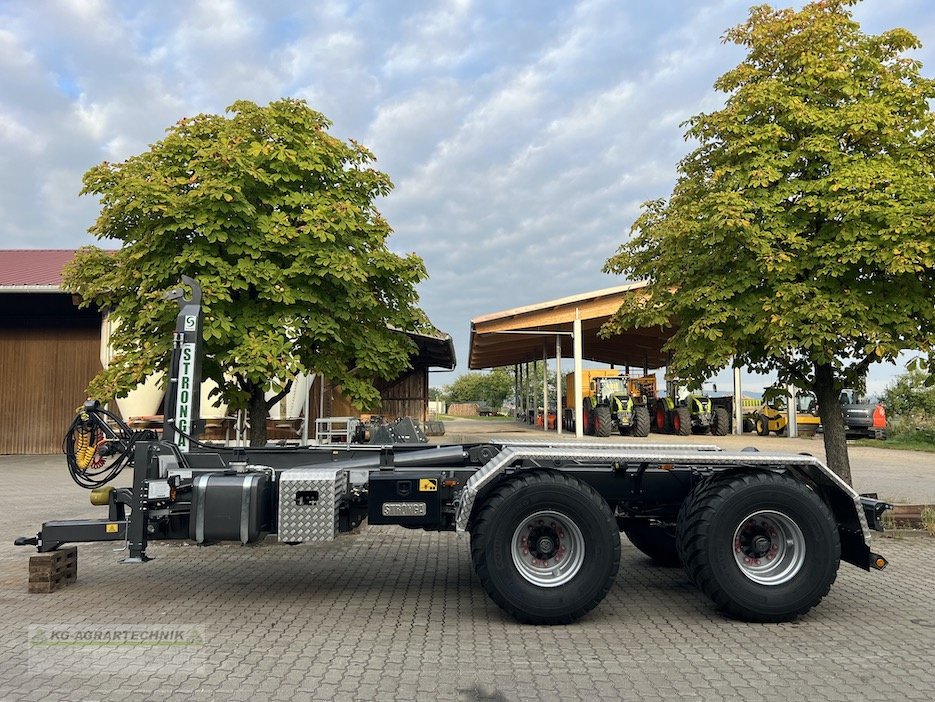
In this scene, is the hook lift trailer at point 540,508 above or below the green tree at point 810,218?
below

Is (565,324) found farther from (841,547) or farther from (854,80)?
(841,547)

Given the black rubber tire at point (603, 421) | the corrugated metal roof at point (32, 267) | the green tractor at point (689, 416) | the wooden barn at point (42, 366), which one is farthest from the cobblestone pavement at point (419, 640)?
the green tractor at point (689, 416)

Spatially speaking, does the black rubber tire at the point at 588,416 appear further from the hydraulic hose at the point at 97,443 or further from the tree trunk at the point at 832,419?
the hydraulic hose at the point at 97,443

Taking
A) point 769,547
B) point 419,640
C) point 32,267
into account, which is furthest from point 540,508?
point 32,267

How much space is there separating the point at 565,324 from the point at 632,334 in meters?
5.45

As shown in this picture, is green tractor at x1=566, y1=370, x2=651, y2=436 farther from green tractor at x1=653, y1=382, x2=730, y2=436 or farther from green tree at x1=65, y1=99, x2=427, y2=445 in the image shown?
green tree at x1=65, y1=99, x2=427, y2=445

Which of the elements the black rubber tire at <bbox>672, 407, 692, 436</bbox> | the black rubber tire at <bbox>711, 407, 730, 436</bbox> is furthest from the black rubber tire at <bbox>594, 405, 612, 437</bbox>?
the black rubber tire at <bbox>711, 407, 730, 436</bbox>

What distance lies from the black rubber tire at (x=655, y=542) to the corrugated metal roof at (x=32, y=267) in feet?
46.7

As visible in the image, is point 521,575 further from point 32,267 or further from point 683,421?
point 683,421

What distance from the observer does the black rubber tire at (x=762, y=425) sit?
30.5m

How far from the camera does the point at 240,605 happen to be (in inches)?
231

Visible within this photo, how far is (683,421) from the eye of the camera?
27531 millimetres

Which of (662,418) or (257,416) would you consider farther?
(662,418)

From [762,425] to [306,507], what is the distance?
28.9m
